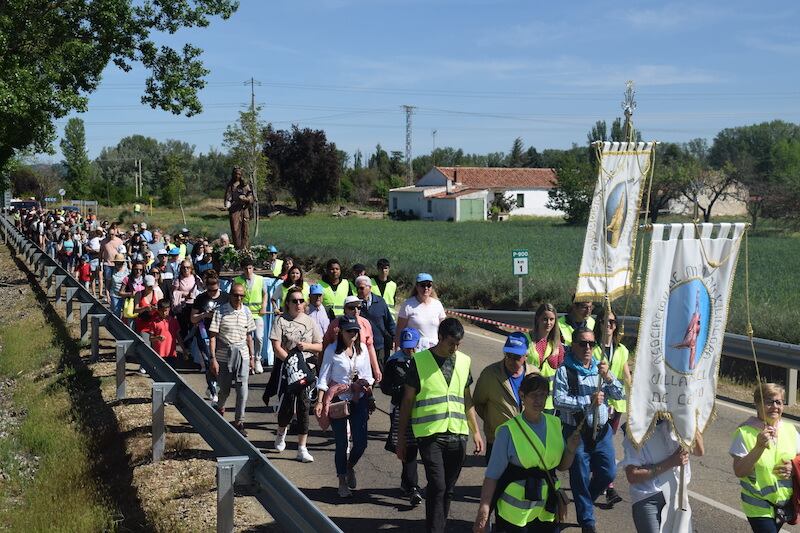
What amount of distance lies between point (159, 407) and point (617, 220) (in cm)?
458

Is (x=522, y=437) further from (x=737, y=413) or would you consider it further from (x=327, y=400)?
(x=737, y=413)

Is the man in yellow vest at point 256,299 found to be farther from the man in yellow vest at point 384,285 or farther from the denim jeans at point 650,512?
the denim jeans at point 650,512

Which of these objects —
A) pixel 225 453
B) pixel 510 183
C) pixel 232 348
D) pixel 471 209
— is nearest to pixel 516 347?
pixel 225 453

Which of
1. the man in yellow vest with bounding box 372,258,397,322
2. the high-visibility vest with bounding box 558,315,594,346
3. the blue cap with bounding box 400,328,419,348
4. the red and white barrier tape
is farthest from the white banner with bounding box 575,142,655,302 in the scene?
the red and white barrier tape

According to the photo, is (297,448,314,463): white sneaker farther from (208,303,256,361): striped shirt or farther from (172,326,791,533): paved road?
(208,303,256,361): striped shirt

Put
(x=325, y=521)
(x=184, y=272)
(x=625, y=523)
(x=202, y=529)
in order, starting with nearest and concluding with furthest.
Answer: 1. (x=325, y=521)
2. (x=202, y=529)
3. (x=625, y=523)
4. (x=184, y=272)

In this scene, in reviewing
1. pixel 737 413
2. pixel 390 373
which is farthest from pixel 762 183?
pixel 390 373

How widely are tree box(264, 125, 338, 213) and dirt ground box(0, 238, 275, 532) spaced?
8215 centimetres

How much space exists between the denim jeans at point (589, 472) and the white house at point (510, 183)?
89830 millimetres

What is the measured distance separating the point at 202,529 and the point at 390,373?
213 centimetres

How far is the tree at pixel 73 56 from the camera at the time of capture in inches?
840

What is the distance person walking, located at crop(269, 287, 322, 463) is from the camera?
31.6 ft

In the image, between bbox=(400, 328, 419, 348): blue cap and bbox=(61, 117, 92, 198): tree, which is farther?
bbox=(61, 117, 92, 198): tree

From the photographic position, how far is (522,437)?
569 centimetres
